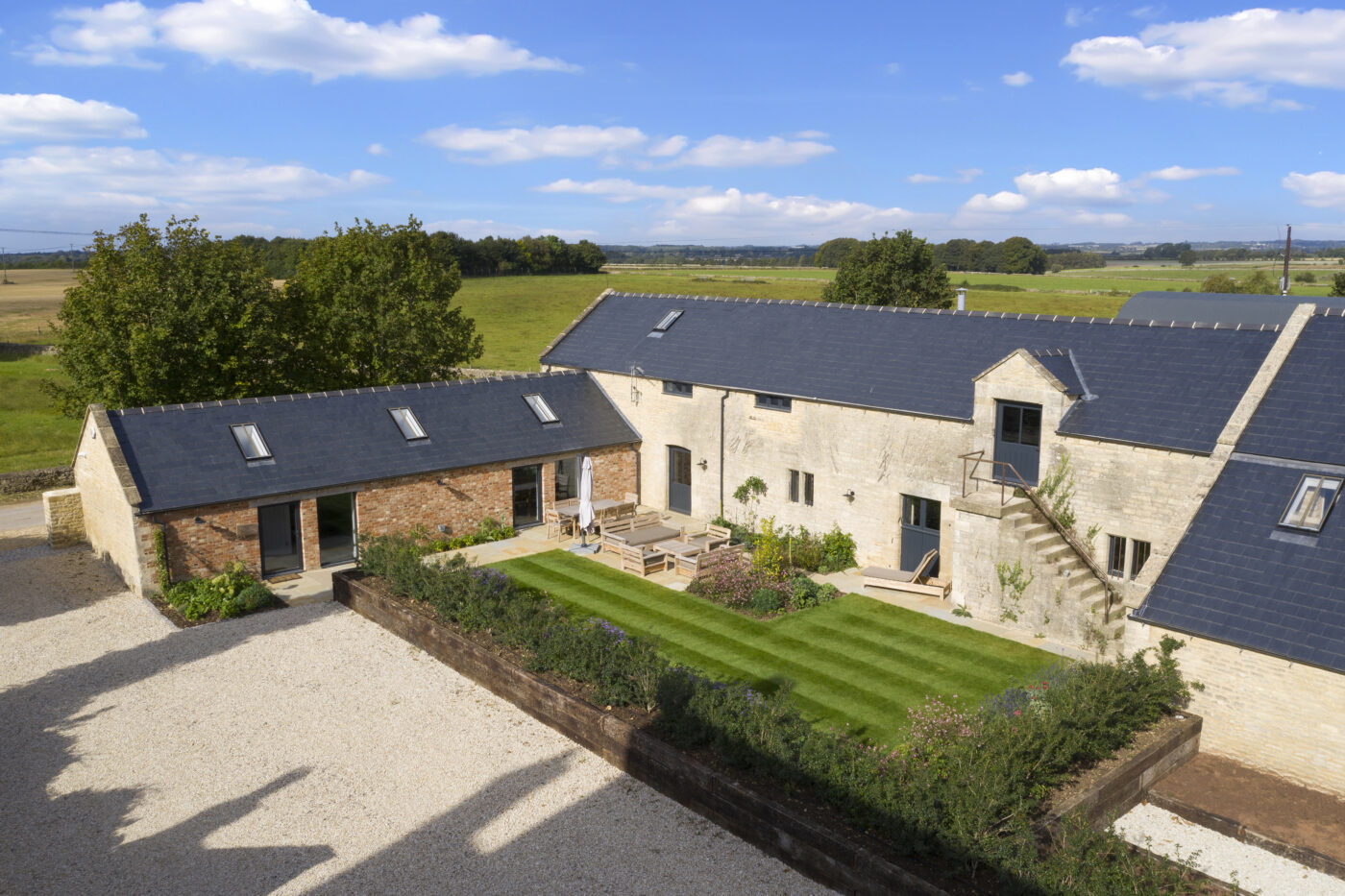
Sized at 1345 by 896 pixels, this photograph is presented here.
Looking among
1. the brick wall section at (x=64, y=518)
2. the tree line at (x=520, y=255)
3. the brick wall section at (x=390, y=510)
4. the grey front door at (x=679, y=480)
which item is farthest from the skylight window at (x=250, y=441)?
the tree line at (x=520, y=255)

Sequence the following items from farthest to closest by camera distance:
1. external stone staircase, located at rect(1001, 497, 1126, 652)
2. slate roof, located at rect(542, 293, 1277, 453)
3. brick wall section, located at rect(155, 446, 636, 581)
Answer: brick wall section, located at rect(155, 446, 636, 581) < slate roof, located at rect(542, 293, 1277, 453) < external stone staircase, located at rect(1001, 497, 1126, 652)

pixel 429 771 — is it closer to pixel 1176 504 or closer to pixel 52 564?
pixel 1176 504

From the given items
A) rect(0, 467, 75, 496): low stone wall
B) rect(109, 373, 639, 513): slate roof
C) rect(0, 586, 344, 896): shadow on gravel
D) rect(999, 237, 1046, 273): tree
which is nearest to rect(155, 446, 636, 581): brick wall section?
rect(109, 373, 639, 513): slate roof

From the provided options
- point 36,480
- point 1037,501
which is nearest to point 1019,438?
point 1037,501

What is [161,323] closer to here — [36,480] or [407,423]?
[407,423]

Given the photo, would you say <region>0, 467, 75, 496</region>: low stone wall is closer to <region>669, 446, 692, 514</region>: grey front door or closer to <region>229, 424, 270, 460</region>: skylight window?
<region>229, 424, 270, 460</region>: skylight window

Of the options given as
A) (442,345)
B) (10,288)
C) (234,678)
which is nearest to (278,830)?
(234,678)

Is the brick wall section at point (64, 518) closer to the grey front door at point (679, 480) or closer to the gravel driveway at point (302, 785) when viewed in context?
the gravel driveway at point (302, 785)
